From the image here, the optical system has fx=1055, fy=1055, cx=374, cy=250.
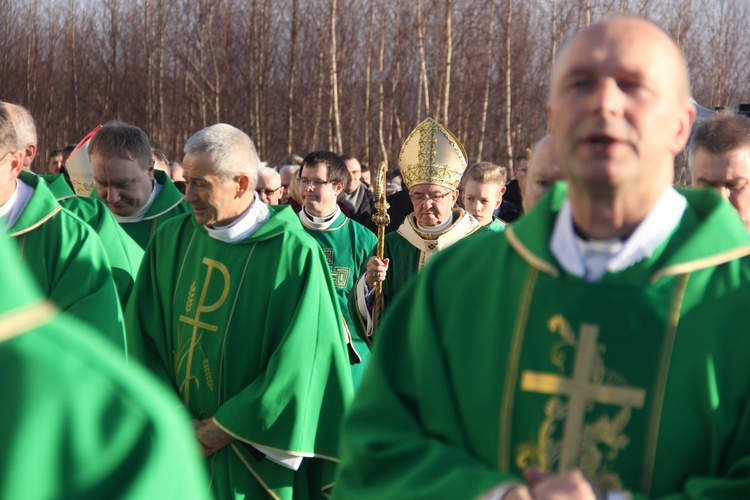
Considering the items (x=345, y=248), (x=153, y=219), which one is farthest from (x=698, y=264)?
(x=345, y=248)

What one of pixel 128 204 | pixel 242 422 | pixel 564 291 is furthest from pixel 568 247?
pixel 128 204

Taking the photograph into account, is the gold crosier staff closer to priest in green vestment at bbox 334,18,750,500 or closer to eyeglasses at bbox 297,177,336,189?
eyeglasses at bbox 297,177,336,189

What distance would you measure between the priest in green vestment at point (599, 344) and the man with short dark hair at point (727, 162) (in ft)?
A: 4.68

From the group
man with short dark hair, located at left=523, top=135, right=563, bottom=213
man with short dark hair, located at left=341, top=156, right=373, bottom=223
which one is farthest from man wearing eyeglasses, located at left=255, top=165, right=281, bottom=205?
man with short dark hair, located at left=523, top=135, right=563, bottom=213

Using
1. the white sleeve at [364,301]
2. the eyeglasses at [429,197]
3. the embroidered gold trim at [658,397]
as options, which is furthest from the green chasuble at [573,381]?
the eyeglasses at [429,197]

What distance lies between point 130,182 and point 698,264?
13.9 ft

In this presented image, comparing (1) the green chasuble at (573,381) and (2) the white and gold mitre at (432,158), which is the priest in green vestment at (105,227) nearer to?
(2) the white and gold mitre at (432,158)

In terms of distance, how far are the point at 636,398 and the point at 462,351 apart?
0.38 meters

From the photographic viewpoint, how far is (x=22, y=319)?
1.21 meters

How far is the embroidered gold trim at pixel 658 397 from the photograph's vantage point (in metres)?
2.14

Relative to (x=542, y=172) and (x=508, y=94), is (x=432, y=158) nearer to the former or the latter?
(x=542, y=172)

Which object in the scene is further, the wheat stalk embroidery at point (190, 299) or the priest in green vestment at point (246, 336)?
the wheat stalk embroidery at point (190, 299)

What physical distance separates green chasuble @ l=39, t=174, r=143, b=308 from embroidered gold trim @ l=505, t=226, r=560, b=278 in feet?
10.5

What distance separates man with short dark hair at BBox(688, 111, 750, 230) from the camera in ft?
12.0
